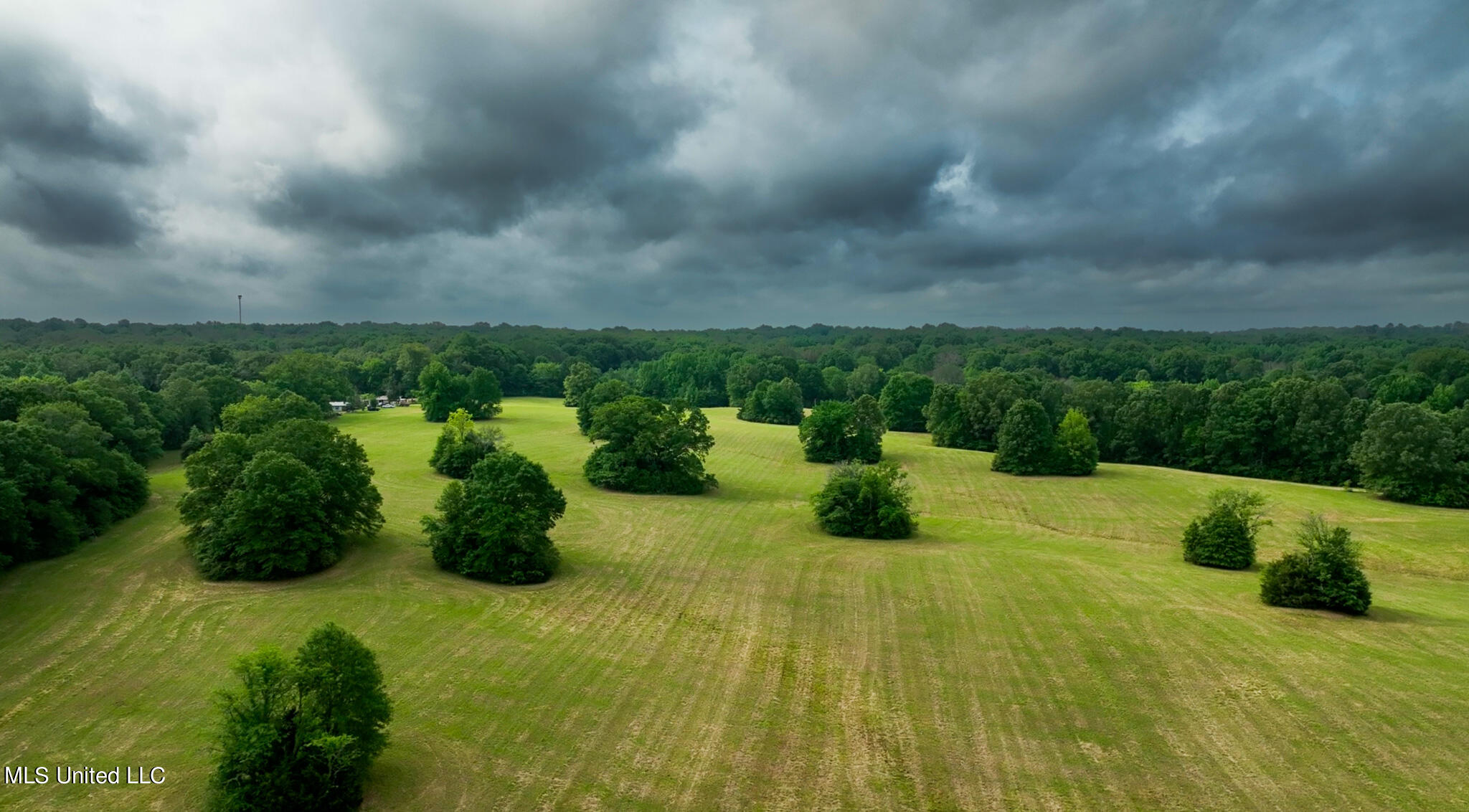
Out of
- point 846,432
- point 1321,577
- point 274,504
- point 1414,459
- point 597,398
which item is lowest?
point 1321,577

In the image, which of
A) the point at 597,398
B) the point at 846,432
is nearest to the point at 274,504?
the point at 597,398

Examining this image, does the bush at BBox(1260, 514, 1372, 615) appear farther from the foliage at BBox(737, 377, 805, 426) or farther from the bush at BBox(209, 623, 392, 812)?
the foliage at BBox(737, 377, 805, 426)

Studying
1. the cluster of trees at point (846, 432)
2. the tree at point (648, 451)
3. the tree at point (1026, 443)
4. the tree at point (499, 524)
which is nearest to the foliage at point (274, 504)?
the tree at point (499, 524)

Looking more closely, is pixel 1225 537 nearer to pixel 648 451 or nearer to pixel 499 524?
pixel 648 451

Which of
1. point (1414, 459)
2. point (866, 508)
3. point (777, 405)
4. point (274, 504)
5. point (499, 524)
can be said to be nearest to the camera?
point (274, 504)

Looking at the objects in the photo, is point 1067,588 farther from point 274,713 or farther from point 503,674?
point 274,713

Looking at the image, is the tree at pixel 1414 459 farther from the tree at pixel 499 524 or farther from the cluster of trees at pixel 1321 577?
the tree at pixel 499 524

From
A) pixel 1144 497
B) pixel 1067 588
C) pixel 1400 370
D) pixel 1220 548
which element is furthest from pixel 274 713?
pixel 1400 370
